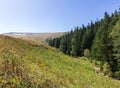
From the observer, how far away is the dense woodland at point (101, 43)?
121ft

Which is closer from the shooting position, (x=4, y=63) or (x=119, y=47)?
(x=4, y=63)

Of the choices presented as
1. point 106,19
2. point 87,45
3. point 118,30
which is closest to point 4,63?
point 118,30

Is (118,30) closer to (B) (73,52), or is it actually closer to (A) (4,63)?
(A) (4,63)

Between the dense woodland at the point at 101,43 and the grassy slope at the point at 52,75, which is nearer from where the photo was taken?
the grassy slope at the point at 52,75

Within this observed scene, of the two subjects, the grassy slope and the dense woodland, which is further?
the dense woodland

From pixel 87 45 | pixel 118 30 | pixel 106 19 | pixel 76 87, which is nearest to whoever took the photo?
pixel 76 87

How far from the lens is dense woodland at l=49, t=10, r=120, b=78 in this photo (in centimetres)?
3694

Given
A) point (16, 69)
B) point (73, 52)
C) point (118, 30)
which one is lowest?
point (73, 52)

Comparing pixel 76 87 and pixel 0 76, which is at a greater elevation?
pixel 0 76

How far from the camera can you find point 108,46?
42375 millimetres

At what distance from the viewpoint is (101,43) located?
43.8 meters

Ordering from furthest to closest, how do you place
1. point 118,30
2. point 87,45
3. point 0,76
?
point 87,45
point 118,30
point 0,76

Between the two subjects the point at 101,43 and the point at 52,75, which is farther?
the point at 101,43

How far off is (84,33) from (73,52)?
28.8 ft
